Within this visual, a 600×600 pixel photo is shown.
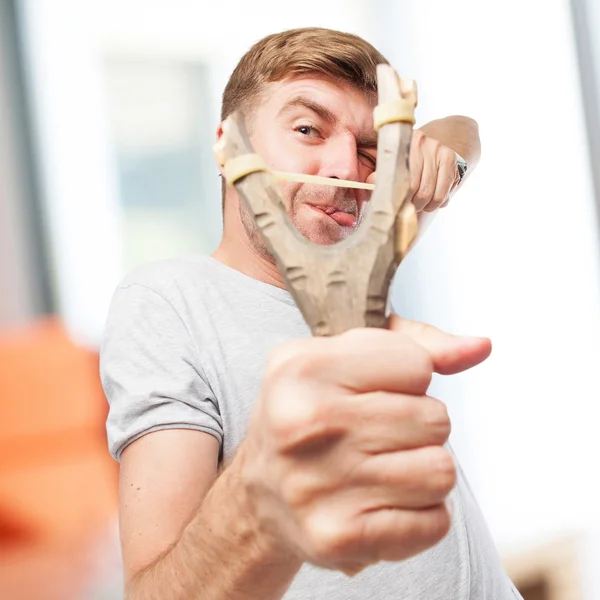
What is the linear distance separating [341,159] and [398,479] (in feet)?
2.15

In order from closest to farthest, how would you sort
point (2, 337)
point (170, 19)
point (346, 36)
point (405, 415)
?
point (405, 415)
point (346, 36)
point (2, 337)
point (170, 19)

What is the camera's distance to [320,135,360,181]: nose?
945mm

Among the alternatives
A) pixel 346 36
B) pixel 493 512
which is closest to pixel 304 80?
pixel 346 36

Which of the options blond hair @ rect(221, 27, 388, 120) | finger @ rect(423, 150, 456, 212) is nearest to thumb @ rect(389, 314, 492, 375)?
finger @ rect(423, 150, 456, 212)

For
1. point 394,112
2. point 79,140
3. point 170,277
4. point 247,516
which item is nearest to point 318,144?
point 170,277

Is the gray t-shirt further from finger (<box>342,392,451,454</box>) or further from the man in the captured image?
finger (<box>342,392,451,454</box>)

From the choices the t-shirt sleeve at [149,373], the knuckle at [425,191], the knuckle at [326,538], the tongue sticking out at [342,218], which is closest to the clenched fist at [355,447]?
the knuckle at [326,538]

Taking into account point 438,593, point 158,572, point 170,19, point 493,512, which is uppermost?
point 170,19

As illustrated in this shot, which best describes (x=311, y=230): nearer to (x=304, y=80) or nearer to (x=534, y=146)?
(x=304, y=80)

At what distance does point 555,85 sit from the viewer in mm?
2168

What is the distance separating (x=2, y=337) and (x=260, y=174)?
196 centimetres

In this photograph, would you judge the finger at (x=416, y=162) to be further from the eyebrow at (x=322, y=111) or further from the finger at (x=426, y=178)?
the eyebrow at (x=322, y=111)

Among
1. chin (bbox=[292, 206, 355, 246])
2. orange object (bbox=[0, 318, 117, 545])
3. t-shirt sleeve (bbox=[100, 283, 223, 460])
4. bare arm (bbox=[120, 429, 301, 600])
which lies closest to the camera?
bare arm (bbox=[120, 429, 301, 600])

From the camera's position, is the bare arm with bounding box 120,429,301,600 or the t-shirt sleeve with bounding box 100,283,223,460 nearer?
the bare arm with bounding box 120,429,301,600
